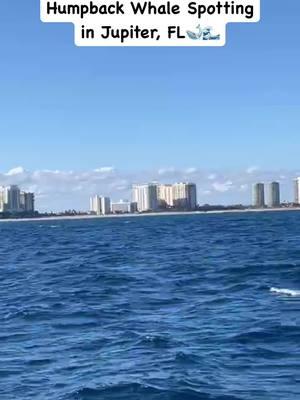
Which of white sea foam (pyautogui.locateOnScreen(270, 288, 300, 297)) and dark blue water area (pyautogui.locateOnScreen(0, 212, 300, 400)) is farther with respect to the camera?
white sea foam (pyautogui.locateOnScreen(270, 288, 300, 297))

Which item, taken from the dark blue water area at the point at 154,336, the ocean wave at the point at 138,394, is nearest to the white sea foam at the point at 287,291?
the dark blue water area at the point at 154,336

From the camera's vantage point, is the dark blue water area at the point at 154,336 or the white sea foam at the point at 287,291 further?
the white sea foam at the point at 287,291

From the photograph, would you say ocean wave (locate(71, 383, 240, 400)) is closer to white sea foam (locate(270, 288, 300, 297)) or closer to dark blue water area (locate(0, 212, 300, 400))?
dark blue water area (locate(0, 212, 300, 400))

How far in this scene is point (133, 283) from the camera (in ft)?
106

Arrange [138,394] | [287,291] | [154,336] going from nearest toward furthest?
[138,394] → [154,336] → [287,291]

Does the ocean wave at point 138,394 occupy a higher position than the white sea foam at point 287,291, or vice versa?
the white sea foam at point 287,291

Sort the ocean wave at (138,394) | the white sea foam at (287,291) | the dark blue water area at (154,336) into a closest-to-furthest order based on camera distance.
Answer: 1. the ocean wave at (138,394)
2. the dark blue water area at (154,336)
3. the white sea foam at (287,291)

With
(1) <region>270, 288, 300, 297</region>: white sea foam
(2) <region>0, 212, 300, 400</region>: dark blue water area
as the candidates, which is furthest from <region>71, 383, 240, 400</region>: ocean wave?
(1) <region>270, 288, 300, 297</region>: white sea foam

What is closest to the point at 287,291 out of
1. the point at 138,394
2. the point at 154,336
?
the point at 154,336

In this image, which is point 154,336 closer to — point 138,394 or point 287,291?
point 138,394

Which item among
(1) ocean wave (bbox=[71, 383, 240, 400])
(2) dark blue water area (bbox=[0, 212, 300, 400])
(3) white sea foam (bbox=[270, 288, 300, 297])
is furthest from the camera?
(3) white sea foam (bbox=[270, 288, 300, 297])

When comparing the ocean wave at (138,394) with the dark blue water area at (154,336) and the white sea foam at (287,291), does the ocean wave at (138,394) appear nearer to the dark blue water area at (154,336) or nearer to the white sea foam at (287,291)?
the dark blue water area at (154,336)

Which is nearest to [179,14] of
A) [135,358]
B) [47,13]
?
[47,13]

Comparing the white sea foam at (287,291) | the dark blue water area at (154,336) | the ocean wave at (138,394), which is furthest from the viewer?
the white sea foam at (287,291)
